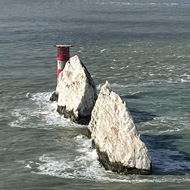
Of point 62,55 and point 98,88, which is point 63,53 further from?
point 98,88

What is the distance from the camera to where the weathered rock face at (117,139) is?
47406mm

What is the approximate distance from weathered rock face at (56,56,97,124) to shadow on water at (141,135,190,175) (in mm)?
8457

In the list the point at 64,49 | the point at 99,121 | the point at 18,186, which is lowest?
the point at 18,186

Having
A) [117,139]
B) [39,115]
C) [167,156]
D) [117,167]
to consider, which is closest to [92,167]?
[117,167]

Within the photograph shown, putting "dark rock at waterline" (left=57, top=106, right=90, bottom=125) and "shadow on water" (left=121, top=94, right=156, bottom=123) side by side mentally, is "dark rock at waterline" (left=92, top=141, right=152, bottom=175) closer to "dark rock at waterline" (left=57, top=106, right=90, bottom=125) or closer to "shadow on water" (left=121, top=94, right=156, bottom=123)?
"dark rock at waterline" (left=57, top=106, right=90, bottom=125)

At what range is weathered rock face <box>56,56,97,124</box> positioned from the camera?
63250 millimetres

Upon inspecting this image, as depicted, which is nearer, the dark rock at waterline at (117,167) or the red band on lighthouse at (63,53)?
the dark rock at waterline at (117,167)

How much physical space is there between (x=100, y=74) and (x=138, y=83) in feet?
30.0

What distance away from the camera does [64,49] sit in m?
73.8

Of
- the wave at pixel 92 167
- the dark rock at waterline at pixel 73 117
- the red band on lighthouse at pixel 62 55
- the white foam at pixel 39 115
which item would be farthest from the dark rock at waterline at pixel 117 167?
the red band on lighthouse at pixel 62 55

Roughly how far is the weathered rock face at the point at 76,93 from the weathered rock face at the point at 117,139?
8357 mm

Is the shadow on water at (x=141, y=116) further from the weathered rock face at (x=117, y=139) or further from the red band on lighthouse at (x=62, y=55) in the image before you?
the red band on lighthouse at (x=62, y=55)

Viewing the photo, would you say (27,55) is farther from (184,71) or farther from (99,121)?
(99,121)

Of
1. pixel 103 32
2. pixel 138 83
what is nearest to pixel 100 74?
pixel 138 83
